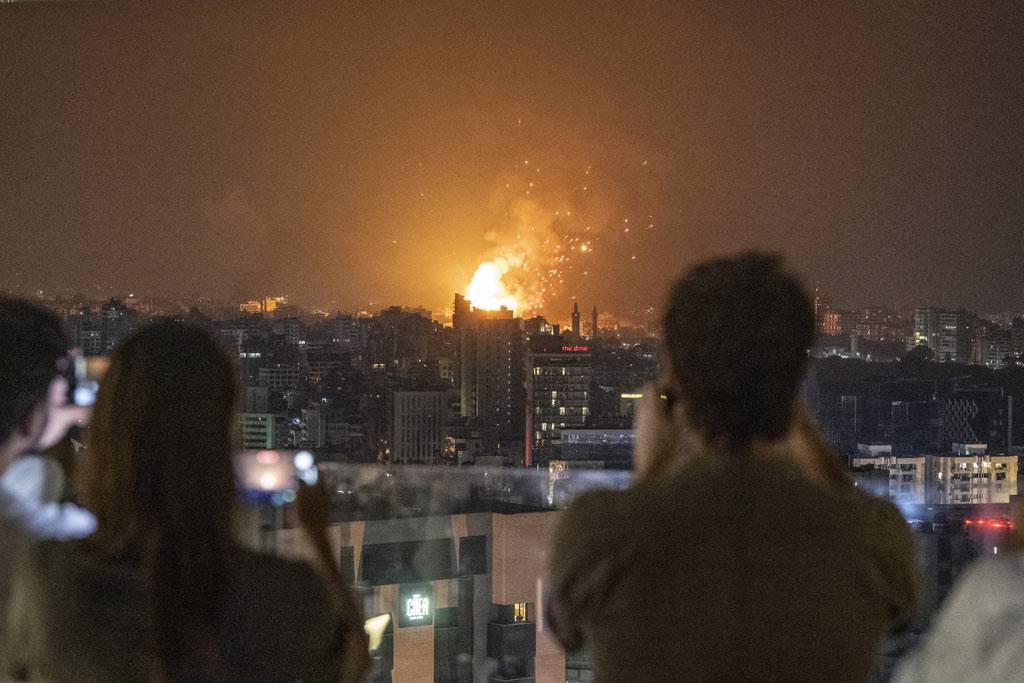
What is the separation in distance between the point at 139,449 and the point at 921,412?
301 cm

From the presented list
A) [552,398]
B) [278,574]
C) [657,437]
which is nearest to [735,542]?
[657,437]

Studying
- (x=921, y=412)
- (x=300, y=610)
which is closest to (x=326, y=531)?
(x=300, y=610)

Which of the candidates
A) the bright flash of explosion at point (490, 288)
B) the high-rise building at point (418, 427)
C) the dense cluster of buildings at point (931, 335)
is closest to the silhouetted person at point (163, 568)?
the dense cluster of buildings at point (931, 335)

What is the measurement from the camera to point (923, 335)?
12.6 ft

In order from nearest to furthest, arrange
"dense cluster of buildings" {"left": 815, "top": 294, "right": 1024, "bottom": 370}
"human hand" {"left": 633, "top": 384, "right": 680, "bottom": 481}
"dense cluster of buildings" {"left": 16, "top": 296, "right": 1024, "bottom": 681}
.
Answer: "human hand" {"left": 633, "top": 384, "right": 680, "bottom": 481}, "dense cluster of buildings" {"left": 16, "top": 296, "right": 1024, "bottom": 681}, "dense cluster of buildings" {"left": 815, "top": 294, "right": 1024, "bottom": 370}

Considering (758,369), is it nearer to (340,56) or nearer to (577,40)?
(577,40)

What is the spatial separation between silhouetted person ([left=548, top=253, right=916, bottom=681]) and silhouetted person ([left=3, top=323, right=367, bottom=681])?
21cm

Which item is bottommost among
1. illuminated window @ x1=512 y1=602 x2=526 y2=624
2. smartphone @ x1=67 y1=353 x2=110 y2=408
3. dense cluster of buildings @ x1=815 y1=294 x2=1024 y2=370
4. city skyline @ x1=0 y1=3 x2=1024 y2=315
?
illuminated window @ x1=512 y1=602 x2=526 y2=624

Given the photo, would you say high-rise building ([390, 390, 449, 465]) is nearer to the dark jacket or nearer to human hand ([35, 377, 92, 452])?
human hand ([35, 377, 92, 452])

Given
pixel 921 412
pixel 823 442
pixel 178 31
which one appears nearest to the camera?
pixel 823 442

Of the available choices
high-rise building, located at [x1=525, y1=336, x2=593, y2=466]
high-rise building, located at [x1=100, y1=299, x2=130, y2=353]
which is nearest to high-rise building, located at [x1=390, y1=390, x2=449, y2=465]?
high-rise building, located at [x1=525, y1=336, x2=593, y2=466]

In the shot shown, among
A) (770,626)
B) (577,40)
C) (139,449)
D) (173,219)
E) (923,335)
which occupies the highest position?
(577,40)

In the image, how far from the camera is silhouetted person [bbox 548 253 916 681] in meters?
0.83

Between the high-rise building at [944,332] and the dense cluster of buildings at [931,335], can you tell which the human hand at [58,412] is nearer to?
the dense cluster of buildings at [931,335]
